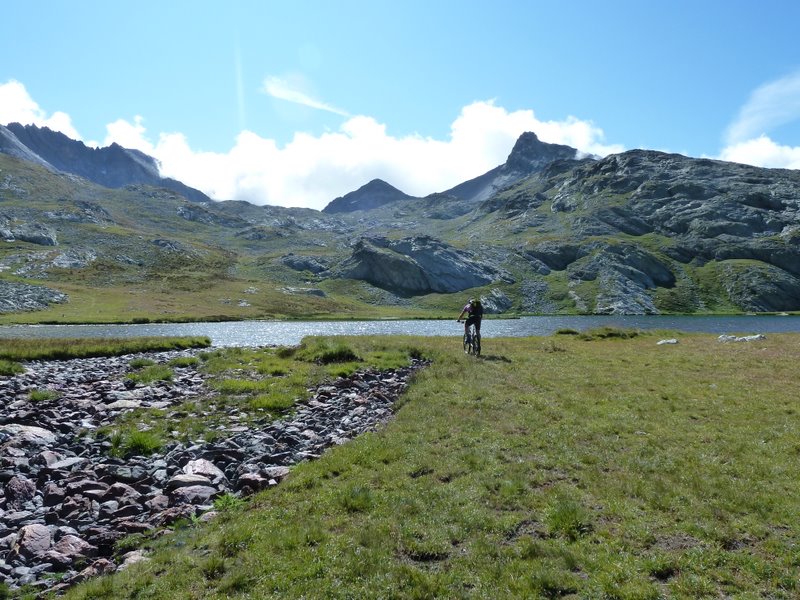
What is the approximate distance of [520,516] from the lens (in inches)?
430

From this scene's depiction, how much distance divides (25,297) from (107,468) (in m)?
174

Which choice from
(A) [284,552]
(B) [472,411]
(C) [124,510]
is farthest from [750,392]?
(C) [124,510]

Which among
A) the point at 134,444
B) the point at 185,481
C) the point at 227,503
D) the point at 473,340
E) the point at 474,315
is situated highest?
the point at 474,315

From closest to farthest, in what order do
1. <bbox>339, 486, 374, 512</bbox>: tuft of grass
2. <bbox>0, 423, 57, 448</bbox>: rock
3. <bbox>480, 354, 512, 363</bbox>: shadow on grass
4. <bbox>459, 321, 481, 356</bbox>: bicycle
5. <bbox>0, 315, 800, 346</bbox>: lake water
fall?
<bbox>339, 486, 374, 512</bbox>: tuft of grass < <bbox>0, 423, 57, 448</bbox>: rock < <bbox>480, 354, 512, 363</bbox>: shadow on grass < <bbox>459, 321, 481, 356</bbox>: bicycle < <bbox>0, 315, 800, 346</bbox>: lake water

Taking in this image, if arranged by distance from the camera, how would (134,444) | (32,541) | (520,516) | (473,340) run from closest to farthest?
(32,541), (520,516), (134,444), (473,340)

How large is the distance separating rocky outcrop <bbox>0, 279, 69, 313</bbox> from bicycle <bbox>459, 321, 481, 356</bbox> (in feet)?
493

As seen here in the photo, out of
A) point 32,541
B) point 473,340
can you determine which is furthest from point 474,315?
point 32,541

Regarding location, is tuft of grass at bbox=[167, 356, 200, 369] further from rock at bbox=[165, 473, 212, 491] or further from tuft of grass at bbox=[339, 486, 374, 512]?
tuft of grass at bbox=[339, 486, 374, 512]

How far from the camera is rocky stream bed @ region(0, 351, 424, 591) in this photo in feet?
32.0

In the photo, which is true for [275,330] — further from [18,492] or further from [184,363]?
[18,492]

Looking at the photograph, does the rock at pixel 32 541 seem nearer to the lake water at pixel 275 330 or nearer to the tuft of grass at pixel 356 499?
the tuft of grass at pixel 356 499

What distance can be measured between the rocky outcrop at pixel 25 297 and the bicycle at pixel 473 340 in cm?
15016

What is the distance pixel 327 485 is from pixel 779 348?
44801 mm

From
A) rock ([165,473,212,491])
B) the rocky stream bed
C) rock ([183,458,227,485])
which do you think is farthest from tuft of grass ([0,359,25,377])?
rock ([165,473,212,491])
